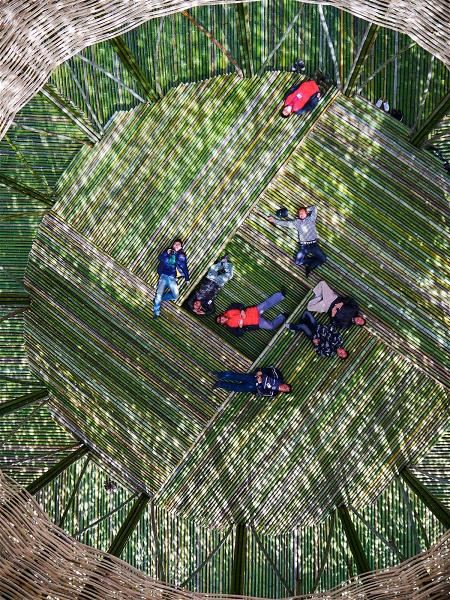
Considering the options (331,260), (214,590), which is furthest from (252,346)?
(214,590)

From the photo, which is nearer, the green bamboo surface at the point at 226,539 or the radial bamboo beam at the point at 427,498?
the radial bamboo beam at the point at 427,498

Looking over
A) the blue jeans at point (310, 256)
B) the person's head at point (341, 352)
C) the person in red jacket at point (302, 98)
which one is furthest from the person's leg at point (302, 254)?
the person in red jacket at point (302, 98)

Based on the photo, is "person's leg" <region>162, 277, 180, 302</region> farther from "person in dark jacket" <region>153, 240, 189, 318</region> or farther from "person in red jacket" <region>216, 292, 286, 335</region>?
"person in red jacket" <region>216, 292, 286, 335</region>

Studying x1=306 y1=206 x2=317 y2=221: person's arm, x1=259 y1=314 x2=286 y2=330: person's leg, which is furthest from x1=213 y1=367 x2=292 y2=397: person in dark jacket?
x1=306 y1=206 x2=317 y2=221: person's arm

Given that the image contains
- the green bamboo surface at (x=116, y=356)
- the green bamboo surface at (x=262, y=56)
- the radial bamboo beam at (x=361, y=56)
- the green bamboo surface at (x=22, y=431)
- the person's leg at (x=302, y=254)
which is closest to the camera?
the radial bamboo beam at (x=361, y=56)

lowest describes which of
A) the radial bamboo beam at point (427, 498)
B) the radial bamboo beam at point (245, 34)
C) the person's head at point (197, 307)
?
the radial bamboo beam at point (427, 498)

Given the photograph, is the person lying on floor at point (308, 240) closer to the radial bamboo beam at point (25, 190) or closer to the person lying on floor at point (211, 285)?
the person lying on floor at point (211, 285)

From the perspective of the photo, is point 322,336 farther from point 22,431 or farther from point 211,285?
point 22,431
